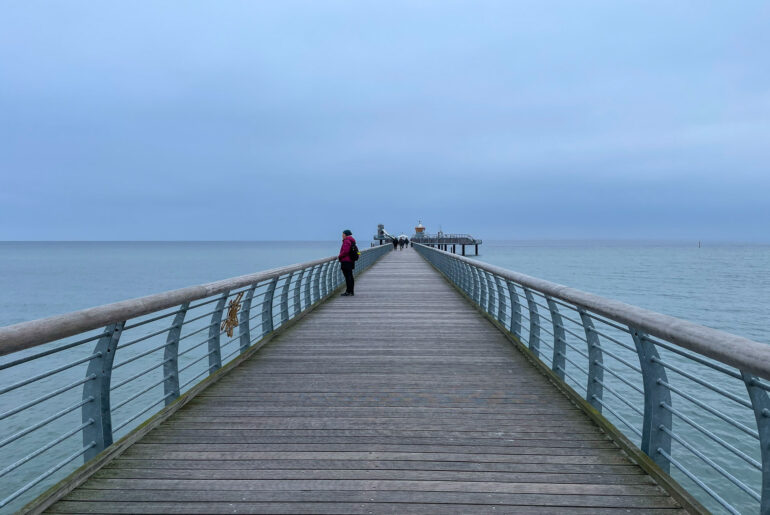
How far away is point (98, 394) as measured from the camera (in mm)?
3232

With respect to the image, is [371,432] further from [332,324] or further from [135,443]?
[332,324]

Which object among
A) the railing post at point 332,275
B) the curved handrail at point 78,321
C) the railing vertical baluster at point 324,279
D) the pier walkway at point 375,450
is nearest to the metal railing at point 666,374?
the pier walkway at point 375,450

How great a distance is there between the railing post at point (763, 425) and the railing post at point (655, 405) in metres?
0.75

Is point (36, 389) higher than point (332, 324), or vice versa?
point (332, 324)

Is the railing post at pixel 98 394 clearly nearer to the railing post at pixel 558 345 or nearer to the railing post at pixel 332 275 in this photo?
the railing post at pixel 558 345

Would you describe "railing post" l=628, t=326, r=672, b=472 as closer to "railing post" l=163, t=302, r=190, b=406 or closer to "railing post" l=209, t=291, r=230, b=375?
"railing post" l=163, t=302, r=190, b=406

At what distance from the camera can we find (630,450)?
3.30 metres

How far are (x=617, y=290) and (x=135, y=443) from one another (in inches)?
1667

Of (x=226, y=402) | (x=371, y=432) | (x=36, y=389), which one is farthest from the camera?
(x=36, y=389)

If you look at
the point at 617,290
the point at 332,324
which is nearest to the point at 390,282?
the point at 332,324

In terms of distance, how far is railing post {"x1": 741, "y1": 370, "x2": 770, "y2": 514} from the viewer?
2191 millimetres

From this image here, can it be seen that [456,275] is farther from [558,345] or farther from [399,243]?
[399,243]

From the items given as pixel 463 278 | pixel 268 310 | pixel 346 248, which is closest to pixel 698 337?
pixel 268 310

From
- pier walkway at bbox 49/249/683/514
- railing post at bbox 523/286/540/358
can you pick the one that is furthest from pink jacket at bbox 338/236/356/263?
railing post at bbox 523/286/540/358
